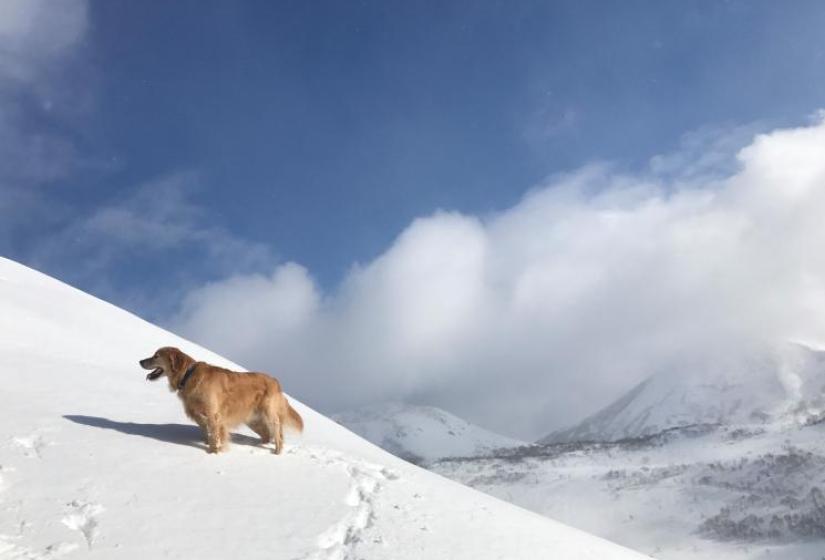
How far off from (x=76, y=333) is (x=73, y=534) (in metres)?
9.11

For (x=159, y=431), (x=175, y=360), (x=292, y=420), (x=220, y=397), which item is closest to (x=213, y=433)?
(x=220, y=397)

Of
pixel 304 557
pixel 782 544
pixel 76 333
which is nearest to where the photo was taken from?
pixel 304 557

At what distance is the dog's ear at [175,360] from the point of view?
9.11 m

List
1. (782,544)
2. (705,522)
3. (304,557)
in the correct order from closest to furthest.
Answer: (304,557) < (782,544) < (705,522)

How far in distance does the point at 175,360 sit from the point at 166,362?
123 millimetres

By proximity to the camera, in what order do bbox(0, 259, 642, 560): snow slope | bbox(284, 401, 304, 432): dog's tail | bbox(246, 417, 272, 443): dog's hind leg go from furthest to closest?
bbox(284, 401, 304, 432): dog's tail, bbox(246, 417, 272, 443): dog's hind leg, bbox(0, 259, 642, 560): snow slope

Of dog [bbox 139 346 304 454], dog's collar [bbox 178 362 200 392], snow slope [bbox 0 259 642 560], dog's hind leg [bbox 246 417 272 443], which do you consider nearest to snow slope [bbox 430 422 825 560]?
snow slope [bbox 0 259 642 560]

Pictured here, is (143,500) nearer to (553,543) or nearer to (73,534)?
(73,534)

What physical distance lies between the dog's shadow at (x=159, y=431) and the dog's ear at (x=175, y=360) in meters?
0.86

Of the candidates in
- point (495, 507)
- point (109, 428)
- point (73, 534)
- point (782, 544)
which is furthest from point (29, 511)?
point (782, 544)

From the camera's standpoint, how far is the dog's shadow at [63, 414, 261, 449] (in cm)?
864

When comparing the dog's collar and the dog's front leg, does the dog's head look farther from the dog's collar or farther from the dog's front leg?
the dog's front leg

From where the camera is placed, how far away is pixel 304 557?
5945mm

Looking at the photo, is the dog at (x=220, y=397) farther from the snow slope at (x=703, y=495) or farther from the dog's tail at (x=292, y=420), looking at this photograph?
the snow slope at (x=703, y=495)
